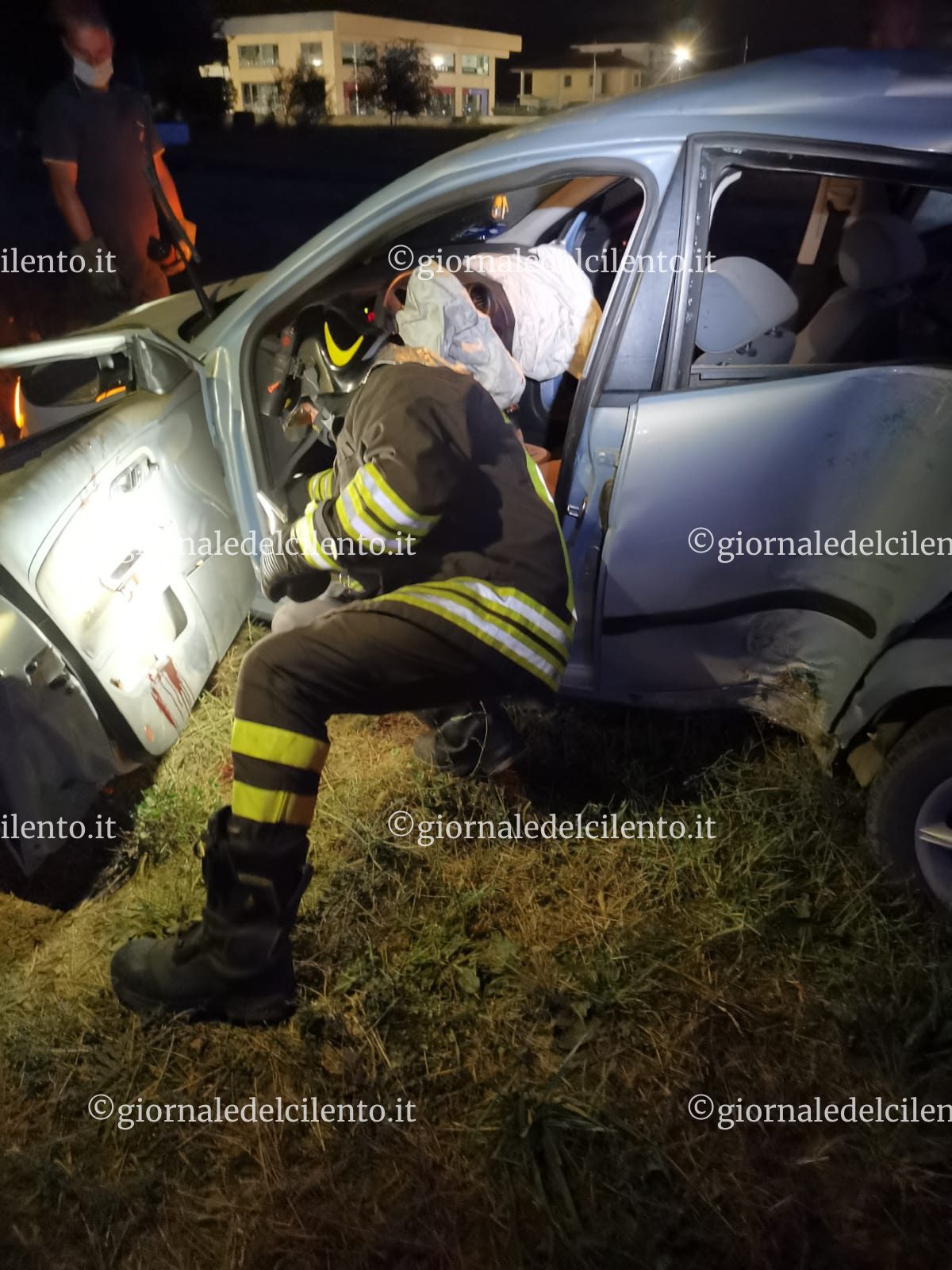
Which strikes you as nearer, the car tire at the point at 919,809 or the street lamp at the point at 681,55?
the car tire at the point at 919,809

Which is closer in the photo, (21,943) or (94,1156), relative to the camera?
(94,1156)

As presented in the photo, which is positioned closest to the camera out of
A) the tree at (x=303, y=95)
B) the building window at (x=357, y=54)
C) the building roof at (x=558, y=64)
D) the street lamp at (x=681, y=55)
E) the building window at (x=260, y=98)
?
the street lamp at (x=681, y=55)

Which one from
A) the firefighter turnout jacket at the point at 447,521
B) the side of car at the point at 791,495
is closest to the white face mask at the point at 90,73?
the firefighter turnout jacket at the point at 447,521

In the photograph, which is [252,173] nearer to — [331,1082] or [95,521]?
[95,521]

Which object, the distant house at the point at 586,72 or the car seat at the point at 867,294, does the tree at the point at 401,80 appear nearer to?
the distant house at the point at 586,72

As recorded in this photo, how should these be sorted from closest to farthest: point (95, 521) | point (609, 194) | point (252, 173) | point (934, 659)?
point (934, 659), point (95, 521), point (609, 194), point (252, 173)

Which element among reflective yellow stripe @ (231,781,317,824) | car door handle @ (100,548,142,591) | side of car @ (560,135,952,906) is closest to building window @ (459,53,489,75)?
side of car @ (560,135,952,906)

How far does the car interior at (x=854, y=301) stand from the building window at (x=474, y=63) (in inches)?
282

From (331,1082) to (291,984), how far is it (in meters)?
0.22

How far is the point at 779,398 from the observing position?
6.29 feet

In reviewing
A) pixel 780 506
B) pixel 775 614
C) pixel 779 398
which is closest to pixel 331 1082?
pixel 775 614

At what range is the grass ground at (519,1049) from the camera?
163cm

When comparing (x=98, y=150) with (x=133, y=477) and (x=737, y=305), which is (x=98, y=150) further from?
(x=737, y=305)

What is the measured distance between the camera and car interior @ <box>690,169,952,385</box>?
2.05 metres
